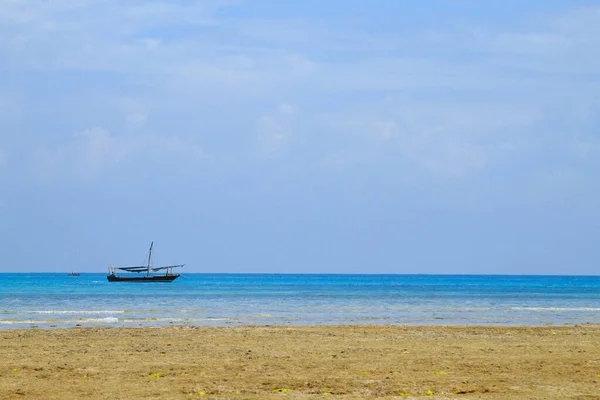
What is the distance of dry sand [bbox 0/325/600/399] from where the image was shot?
1460 cm

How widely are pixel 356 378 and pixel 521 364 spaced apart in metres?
4.87

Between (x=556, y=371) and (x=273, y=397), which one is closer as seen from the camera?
(x=273, y=397)

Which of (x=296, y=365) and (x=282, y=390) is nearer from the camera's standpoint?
(x=282, y=390)

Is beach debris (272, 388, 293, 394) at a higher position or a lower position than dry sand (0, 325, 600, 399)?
lower

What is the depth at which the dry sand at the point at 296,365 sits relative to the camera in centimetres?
1460

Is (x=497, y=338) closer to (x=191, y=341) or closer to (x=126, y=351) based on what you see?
(x=191, y=341)

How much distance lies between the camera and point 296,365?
18359 millimetres

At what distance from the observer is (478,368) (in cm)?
1780

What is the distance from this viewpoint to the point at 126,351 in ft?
68.8

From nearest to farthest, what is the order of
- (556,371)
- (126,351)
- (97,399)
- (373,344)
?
(97,399) → (556,371) → (126,351) → (373,344)

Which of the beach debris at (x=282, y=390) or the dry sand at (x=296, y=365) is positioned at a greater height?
the dry sand at (x=296, y=365)

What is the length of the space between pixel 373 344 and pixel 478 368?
6.03 metres

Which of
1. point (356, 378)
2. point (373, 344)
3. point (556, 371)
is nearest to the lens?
point (356, 378)

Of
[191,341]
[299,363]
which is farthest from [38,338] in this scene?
[299,363]
